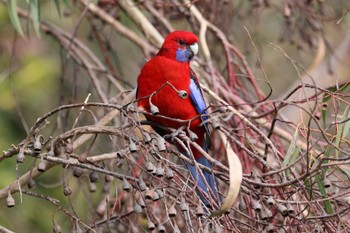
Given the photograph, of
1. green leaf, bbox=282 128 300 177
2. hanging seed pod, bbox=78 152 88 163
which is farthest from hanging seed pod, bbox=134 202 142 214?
green leaf, bbox=282 128 300 177

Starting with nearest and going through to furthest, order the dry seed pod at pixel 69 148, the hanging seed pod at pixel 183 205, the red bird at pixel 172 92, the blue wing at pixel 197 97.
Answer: the hanging seed pod at pixel 183 205
the dry seed pod at pixel 69 148
the red bird at pixel 172 92
the blue wing at pixel 197 97

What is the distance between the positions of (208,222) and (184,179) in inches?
12.2

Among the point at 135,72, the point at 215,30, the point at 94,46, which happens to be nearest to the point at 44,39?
the point at 94,46

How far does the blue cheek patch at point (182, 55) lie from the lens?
3.81 metres

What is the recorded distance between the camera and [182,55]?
3832 mm

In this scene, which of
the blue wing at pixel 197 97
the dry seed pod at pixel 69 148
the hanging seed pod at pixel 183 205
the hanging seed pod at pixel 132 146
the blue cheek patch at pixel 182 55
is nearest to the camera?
the hanging seed pod at pixel 183 205

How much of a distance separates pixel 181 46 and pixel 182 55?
51 millimetres

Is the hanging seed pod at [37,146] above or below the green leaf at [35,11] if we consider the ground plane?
below

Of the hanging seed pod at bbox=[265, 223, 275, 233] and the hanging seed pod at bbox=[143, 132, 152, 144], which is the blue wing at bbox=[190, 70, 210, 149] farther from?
the hanging seed pod at bbox=[265, 223, 275, 233]

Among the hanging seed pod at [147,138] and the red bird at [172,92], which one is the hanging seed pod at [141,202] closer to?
the hanging seed pod at [147,138]

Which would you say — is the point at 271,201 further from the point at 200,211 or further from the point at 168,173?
the point at 168,173

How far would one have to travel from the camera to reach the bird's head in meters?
3.82

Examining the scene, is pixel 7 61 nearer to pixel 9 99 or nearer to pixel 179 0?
pixel 9 99

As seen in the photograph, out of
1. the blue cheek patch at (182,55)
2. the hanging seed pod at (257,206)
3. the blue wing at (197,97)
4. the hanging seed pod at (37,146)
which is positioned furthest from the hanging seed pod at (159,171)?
the blue cheek patch at (182,55)
